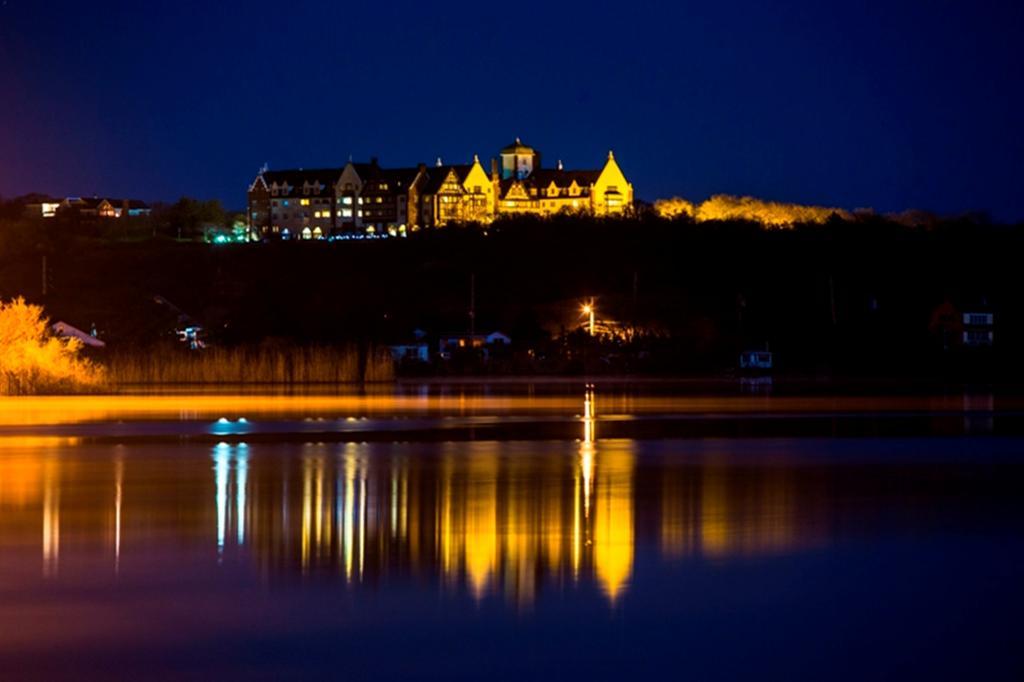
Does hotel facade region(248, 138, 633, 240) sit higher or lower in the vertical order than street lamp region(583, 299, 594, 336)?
higher

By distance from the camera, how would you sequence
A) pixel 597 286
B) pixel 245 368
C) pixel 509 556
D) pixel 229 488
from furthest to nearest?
pixel 597 286 < pixel 245 368 < pixel 229 488 < pixel 509 556

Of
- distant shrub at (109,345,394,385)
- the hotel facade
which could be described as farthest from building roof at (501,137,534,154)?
distant shrub at (109,345,394,385)

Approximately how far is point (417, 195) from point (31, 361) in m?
98.2

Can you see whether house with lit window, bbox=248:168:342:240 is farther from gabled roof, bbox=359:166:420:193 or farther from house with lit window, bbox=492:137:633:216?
house with lit window, bbox=492:137:633:216

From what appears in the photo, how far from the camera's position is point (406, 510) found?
17.8 metres

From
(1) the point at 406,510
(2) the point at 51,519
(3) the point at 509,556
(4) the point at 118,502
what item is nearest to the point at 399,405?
(4) the point at 118,502

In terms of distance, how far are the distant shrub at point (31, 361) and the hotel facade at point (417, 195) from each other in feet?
284

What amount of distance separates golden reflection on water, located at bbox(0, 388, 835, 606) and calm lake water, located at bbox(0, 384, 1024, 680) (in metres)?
0.06

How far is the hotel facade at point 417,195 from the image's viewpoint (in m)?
137

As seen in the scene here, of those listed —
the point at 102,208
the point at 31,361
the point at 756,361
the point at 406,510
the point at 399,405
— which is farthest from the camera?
the point at 102,208

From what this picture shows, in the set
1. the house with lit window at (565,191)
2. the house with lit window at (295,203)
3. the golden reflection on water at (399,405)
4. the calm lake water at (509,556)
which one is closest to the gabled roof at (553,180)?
the house with lit window at (565,191)

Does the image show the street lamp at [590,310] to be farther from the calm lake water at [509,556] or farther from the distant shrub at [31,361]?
the calm lake water at [509,556]

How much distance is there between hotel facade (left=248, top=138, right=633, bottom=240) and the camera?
13688 centimetres

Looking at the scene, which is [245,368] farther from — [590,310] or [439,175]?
[439,175]
